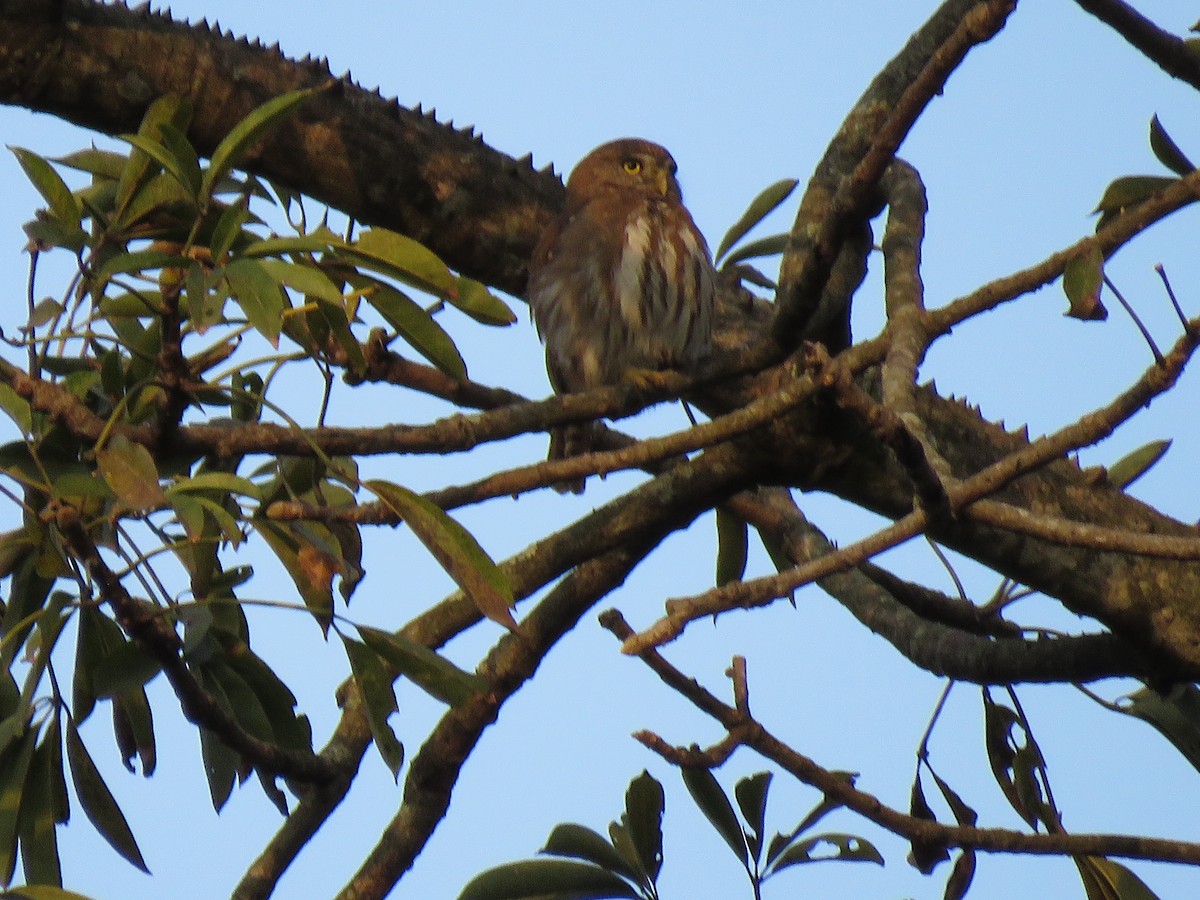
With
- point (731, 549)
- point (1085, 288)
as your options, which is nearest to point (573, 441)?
point (731, 549)

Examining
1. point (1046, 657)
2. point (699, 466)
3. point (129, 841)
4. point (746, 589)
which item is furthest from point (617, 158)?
point (746, 589)

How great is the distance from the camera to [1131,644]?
2793mm

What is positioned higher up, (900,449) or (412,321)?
(412,321)

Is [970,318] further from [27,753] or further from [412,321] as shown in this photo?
[27,753]

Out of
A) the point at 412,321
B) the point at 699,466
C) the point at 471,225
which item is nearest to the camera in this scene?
the point at 412,321

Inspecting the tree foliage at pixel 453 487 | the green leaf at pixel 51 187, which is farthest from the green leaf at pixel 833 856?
the green leaf at pixel 51 187

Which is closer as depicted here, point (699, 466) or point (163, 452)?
point (163, 452)

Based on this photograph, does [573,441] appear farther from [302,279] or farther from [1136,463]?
[302,279]

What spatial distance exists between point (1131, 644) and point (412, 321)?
59.3 inches

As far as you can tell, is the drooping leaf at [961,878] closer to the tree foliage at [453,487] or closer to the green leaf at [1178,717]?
the tree foliage at [453,487]

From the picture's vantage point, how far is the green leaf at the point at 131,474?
1904 millimetres

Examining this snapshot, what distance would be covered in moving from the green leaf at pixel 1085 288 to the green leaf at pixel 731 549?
1.45m

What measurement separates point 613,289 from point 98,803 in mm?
2164

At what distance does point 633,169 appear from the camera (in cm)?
473
